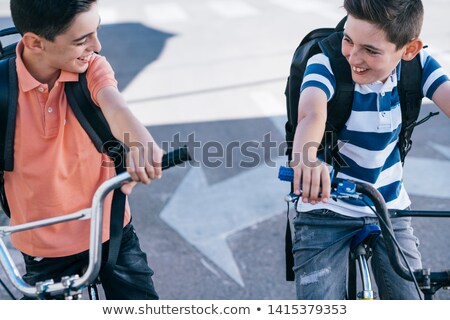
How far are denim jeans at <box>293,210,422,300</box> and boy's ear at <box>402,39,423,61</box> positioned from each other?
2.30 feet

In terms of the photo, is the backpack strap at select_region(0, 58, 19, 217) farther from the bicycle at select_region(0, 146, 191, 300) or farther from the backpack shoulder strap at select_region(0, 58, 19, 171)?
the bicycle at select_region(0, 146, 191, 300)

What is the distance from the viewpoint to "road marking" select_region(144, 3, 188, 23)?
13.5m

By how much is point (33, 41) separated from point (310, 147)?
3.85 ft

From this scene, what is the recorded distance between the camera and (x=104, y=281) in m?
2.94

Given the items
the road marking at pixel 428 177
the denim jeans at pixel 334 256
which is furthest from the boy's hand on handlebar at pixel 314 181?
the road marking at pixel 428 177

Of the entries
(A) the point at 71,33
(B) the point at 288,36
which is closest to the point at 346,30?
(A) the point at 71,33

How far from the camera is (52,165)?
105 inches

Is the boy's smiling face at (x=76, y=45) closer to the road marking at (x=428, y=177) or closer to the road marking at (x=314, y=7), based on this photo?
the road marking at (x=428, y=177)

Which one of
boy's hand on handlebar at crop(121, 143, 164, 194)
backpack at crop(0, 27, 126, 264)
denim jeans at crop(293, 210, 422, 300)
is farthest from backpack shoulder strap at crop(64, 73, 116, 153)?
denim jeans at crop(293, 210, 422, 300)

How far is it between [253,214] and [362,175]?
2644 millimetres

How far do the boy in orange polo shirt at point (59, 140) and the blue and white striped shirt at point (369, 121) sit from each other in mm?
823

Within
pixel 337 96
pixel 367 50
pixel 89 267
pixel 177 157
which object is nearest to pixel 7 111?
pixel 89 267

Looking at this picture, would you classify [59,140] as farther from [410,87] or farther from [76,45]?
[410,87]

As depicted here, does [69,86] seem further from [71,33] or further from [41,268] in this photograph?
[41,268]
